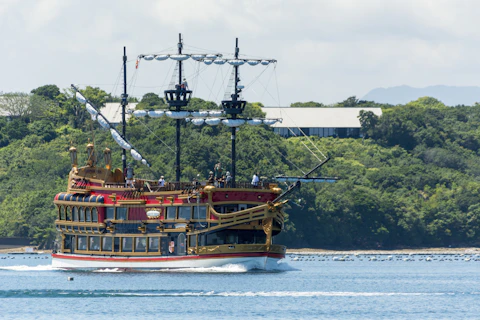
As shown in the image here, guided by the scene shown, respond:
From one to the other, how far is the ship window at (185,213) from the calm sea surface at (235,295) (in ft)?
11.8

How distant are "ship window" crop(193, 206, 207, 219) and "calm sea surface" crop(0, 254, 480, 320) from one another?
12.0 feet

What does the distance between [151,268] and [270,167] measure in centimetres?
6203

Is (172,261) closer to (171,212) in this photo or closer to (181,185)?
(171,212)

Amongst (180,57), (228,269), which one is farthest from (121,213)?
(180,57)

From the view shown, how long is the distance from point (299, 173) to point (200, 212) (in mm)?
71216

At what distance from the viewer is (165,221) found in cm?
8531

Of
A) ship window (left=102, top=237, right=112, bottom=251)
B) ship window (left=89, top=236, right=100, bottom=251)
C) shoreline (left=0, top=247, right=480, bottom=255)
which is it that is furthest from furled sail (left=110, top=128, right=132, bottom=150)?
shoreline (left=0, top=247, right=480, bottom=255)

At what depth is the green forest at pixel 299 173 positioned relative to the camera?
5832 inches

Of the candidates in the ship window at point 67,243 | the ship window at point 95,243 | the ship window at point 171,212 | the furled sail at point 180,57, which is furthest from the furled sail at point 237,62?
the ship window at point 67,243

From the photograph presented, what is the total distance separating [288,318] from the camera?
59.8m

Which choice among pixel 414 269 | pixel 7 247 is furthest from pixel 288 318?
pixel 7 247

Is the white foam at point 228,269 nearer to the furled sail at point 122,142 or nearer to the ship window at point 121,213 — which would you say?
the ship window at point 121,213

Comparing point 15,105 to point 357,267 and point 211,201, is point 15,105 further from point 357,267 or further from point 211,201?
point 211,201

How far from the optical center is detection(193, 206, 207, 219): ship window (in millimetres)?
83438
